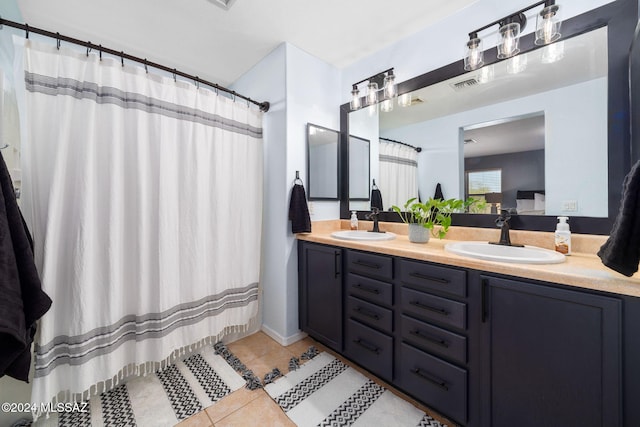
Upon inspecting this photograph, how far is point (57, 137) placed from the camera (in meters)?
1.20

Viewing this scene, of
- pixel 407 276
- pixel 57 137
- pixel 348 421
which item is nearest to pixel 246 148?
pixel 57 137

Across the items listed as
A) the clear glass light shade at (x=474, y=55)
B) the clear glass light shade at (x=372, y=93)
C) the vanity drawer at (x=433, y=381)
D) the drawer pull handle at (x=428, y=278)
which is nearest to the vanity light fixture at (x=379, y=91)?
the clear glass light shade at (x=372, y=93)

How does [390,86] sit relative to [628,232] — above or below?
above

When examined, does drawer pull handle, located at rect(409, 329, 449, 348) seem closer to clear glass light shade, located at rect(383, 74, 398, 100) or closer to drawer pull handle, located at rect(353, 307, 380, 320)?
drawer pull handle, located at rect(353, 307, 380, 320)

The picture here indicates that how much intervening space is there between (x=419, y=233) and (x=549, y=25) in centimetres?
125

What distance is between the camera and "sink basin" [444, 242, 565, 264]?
0.99 meters

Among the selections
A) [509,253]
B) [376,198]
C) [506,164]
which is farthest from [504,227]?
[376,198]

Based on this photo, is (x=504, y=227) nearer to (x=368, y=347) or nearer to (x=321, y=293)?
(x=368, y=347)

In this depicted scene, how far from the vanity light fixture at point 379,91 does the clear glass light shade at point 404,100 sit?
49mm

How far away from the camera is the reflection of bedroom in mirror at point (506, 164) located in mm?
1348

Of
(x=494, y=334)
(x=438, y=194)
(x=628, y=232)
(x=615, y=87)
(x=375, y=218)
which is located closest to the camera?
(x=628, y=232)

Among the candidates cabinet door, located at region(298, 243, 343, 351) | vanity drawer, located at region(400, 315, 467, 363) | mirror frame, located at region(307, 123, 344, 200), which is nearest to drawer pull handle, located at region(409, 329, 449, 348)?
vanity drawer, located at region(400, 315, 467, 363)

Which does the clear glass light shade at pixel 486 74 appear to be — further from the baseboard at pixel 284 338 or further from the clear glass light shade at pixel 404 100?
the baseboard at pixel 284 338

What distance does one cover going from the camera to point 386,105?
1975mm
